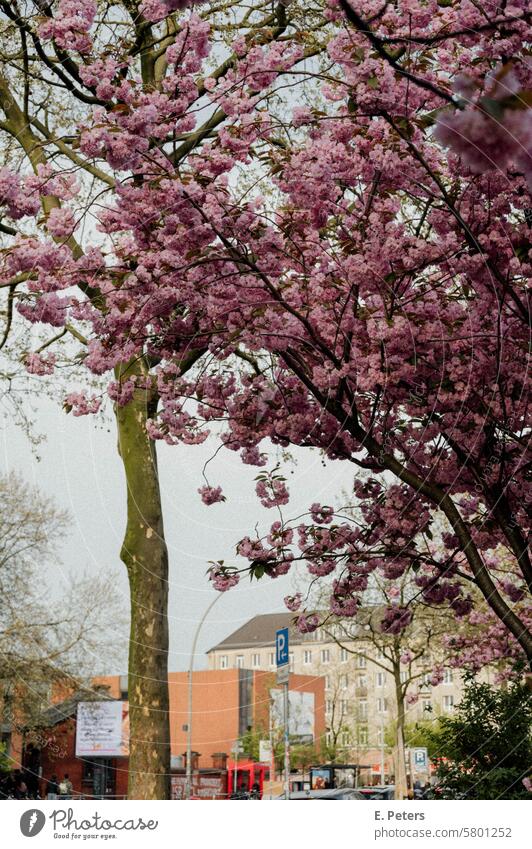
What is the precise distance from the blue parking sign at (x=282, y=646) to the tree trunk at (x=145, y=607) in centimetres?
268

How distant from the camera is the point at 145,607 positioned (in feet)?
31.0

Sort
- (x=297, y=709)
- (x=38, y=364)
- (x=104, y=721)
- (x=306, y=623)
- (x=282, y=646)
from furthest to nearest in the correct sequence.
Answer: (x=297, y=709) → (x=104, y=721) → (x=282, y=646) → (x=306, y=623) → (x=38, y=364)

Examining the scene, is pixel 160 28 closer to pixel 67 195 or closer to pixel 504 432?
pixel 67 195

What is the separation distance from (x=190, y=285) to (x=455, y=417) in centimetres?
168

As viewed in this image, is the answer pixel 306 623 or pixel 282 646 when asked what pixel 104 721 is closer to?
pixel 282 646

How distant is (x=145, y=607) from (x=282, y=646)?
294 cm

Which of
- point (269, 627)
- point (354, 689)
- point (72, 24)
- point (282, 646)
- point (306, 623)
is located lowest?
point (282, 646)

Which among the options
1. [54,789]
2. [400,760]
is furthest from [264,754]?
[54,789]

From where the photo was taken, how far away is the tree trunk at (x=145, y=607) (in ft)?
30.0

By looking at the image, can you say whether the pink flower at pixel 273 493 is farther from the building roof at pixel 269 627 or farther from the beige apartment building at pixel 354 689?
the beige apartment building at pixel 354 689

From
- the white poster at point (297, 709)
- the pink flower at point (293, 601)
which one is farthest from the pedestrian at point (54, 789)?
the white poster at point (297, 709)

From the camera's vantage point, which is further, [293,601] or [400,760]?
[400,760]

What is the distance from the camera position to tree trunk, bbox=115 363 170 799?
9.15 meters

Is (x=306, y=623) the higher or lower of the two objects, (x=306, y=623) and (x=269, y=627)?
the lower
